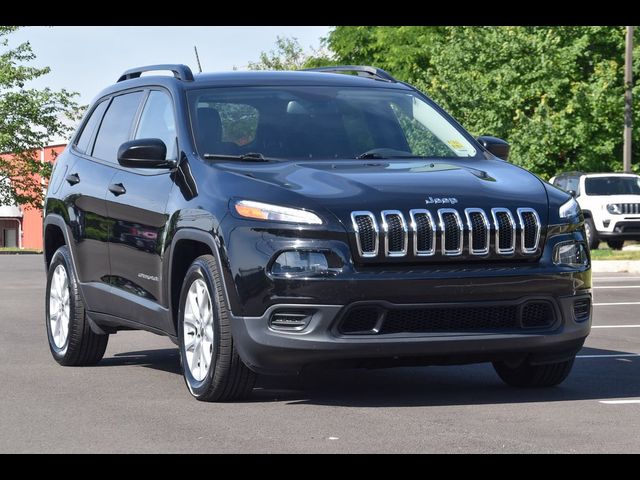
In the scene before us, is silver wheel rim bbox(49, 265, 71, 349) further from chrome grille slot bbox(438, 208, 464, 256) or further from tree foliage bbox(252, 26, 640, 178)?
tree foliage bbox(252, 26, 640, 178)

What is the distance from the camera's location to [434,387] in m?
8.42

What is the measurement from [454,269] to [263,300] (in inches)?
38.3

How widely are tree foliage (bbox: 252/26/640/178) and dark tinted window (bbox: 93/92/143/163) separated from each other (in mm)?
29452

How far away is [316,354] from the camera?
730cm

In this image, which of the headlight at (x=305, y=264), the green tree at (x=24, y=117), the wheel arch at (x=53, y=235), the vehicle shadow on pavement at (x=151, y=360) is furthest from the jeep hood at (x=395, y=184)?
the green tree at (x=24, y=117)

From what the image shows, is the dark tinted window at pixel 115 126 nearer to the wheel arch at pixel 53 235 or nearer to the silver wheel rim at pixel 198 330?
the wheel arch at pixel 53 235

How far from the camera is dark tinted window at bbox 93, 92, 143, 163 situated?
9461 mm

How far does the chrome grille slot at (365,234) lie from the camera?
7.20m

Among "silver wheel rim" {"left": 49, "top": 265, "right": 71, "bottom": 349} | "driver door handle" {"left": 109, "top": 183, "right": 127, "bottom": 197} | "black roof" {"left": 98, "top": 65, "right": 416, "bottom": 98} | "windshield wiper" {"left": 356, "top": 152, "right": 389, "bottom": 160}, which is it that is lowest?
"silver wheel rim" {"left": 49, "top": 265, "right": 71, "bottom": 349}

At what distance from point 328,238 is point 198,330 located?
1.09 m

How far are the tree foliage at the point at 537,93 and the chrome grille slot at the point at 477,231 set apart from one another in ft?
103

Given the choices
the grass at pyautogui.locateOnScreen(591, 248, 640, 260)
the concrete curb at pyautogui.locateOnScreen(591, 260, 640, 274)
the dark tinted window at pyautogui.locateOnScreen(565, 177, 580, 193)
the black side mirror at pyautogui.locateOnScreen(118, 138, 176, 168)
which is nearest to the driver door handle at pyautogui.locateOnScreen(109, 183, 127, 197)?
the black side mirror at pyautogui.locateOnScreen(118, 138, 176, 168)
